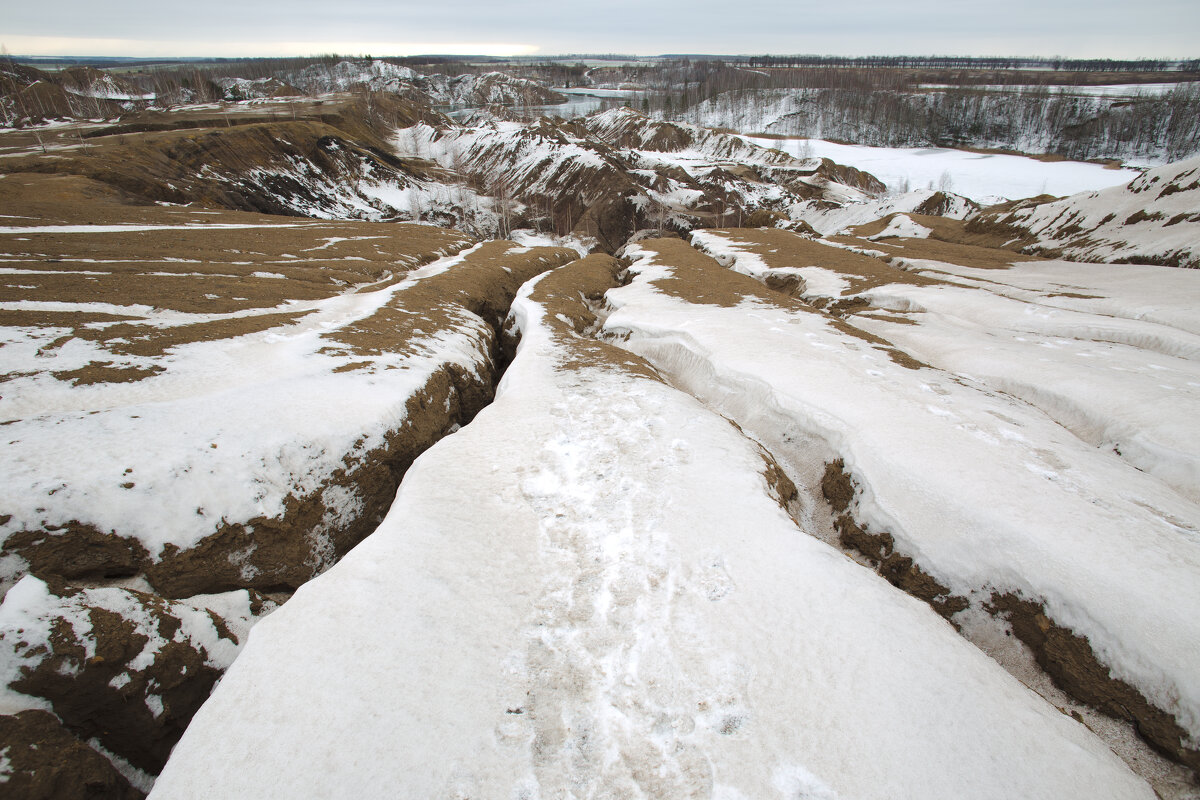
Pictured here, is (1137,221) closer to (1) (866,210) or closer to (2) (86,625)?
(1) (866,210)

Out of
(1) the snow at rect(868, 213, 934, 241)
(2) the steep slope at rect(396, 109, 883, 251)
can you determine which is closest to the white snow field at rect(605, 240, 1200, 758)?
(1) the snow at rect(868, 213, 934, 241)

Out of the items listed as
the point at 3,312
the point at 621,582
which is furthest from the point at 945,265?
the point at 3,312

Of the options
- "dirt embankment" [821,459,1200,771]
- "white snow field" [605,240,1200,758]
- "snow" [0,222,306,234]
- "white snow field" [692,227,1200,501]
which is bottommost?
"dirt embankment" [821,459,1200,771]

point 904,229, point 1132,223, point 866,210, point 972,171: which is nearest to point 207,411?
point 1132,223

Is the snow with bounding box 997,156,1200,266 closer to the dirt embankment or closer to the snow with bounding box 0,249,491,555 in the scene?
the dirt embankment

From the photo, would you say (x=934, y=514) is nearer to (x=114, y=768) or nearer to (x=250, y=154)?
(x=114, y=768)

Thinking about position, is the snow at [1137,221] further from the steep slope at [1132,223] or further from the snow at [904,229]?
the snow at [904,229]
